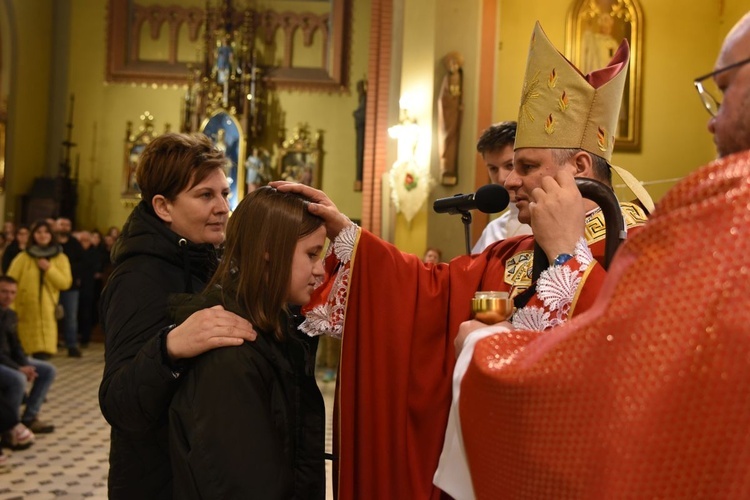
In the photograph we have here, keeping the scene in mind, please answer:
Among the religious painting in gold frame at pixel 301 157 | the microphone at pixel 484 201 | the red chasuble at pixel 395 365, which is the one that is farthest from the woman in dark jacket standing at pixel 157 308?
the religious painting in gold frame at pixel 301 157

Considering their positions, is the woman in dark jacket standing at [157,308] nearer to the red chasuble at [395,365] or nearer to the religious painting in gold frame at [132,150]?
the red chasuble at [395,365]

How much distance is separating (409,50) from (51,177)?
9113 mm

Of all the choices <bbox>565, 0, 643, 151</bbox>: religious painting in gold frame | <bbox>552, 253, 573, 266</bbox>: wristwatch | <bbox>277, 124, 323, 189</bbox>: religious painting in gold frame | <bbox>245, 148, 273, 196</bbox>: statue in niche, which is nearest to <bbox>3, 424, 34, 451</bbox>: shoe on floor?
<bbox>552, 253, 573, 266</bbox>: wristwatch

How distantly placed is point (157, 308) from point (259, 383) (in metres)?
0.44

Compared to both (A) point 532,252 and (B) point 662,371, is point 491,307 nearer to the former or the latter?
(B) point 662,371

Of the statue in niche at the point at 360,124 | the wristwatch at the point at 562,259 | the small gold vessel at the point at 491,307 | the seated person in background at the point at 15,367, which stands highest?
the statue in niche at the point at 360,124

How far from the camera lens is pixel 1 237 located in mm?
10773

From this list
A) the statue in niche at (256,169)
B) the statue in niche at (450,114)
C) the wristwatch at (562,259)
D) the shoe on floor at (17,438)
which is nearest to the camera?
the wristwatch at (562,259)

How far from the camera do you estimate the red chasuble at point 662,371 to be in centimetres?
111

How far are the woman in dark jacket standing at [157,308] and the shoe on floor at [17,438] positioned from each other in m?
4.58

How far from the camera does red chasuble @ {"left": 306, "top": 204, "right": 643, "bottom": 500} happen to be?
7.37ft

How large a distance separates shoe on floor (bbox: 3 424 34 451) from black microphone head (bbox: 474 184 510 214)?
206 inches

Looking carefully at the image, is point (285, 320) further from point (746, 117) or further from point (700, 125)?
point (700, 125)

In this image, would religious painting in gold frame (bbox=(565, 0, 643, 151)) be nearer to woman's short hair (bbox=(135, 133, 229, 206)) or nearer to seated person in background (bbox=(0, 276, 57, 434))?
seated person in background (bbox=(0, 276, 57, 434))
